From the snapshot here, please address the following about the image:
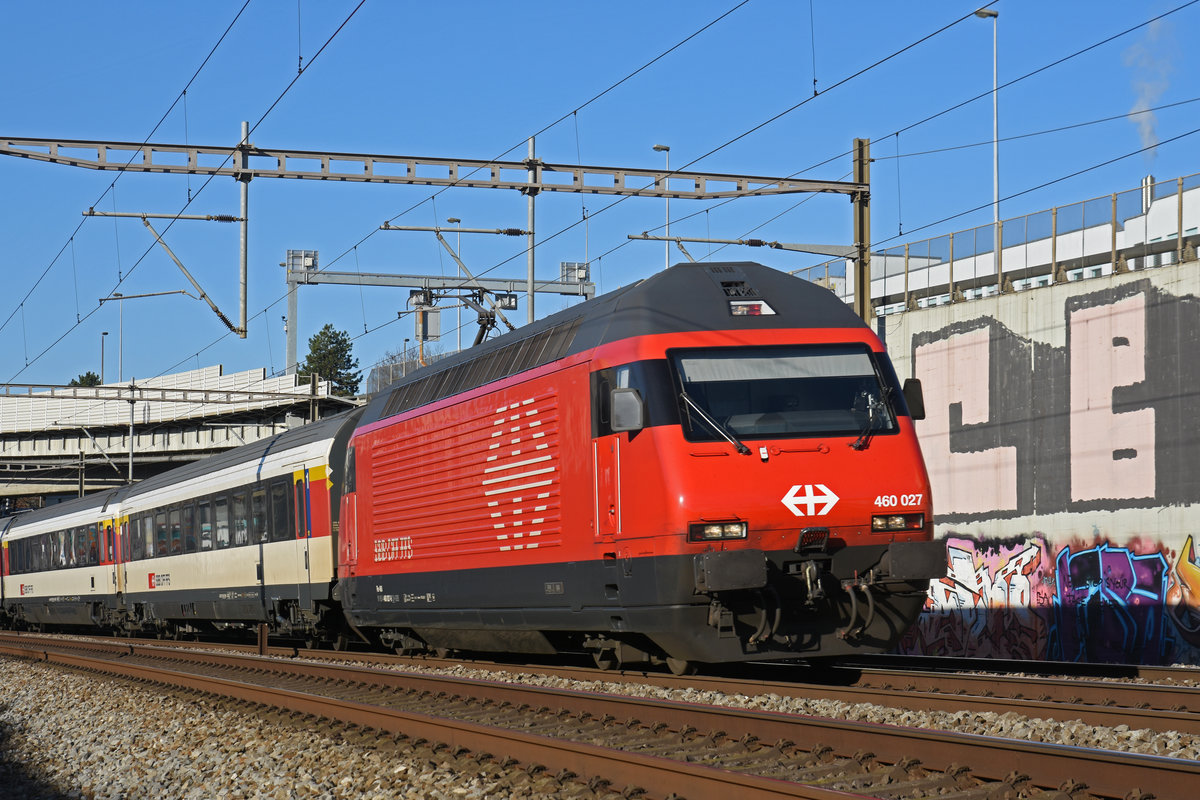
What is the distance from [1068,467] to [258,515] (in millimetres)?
13919

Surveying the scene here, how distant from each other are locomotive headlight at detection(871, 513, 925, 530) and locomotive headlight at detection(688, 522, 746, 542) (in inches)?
49.4

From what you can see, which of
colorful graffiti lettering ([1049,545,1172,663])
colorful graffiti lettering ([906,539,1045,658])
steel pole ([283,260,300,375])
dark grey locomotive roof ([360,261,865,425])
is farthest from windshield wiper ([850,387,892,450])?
steel pole ([283,260,300,375])

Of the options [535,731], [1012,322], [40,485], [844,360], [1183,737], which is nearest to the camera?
[1183,737]

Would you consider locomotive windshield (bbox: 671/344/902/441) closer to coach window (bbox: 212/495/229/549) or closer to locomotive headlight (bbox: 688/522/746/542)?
locomotive headlight (bbox: 688/522/746/542)

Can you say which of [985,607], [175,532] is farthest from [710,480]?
[175,532]

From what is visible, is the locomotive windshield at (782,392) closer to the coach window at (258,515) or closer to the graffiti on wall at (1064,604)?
the graffiti on wall at (1064,604)

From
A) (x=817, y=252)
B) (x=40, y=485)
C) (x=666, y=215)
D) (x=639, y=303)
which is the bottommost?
(x=40, y=485)

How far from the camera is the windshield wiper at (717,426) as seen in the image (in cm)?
1155

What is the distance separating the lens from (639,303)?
12.5 metres

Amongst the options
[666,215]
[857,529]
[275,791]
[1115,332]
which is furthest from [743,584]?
[666,215]

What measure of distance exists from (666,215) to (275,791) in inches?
1129

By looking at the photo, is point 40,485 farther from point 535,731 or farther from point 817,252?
point 535,731

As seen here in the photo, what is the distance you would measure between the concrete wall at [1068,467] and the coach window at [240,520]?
1219 cm

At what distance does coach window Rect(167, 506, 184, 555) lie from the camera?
28184 millimetres
